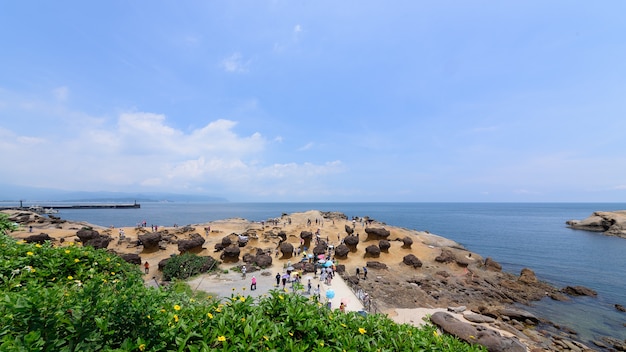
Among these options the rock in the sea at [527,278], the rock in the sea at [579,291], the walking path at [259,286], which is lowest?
the rock in the sea at [579,291]

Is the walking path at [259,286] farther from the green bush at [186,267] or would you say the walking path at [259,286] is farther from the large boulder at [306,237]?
the large boulder at [306,237]

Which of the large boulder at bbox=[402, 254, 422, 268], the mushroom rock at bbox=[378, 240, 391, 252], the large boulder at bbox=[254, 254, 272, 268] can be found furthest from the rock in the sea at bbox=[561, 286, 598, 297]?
the large boulder at bbox=[254, 254, 272, 268]

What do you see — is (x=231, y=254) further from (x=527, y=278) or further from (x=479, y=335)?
(x=527, y=278)

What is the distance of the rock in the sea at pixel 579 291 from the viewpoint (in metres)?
29.1

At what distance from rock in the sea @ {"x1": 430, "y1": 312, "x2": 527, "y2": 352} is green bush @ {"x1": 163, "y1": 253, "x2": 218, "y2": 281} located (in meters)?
18.8

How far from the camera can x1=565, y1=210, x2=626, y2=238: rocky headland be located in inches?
2753

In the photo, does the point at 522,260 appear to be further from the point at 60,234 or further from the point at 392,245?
the point at 60,234

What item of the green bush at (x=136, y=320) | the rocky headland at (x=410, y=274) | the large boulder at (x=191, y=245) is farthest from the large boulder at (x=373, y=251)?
the green bush at (x=136, y=320)

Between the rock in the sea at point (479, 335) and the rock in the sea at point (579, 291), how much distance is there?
19.5 m

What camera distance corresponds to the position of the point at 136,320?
4.15 metres

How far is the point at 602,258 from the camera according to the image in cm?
4562

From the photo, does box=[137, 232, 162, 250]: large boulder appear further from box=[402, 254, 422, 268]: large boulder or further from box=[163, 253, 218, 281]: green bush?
box=[402, 254, 422, 268]: large boulder

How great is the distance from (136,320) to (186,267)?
21.9 meters

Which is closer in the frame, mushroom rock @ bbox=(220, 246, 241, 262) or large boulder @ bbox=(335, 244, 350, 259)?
mushroom rock @ bbox=(220, 246, 241, 262)
